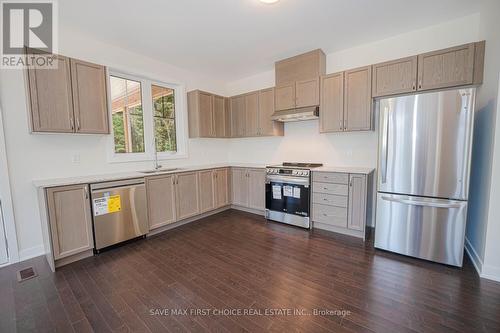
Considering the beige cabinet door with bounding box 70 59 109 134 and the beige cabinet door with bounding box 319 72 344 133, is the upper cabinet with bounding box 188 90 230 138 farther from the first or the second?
the beige cabinet door with bounding box 319 72 344 133

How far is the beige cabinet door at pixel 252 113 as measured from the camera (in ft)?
14.0

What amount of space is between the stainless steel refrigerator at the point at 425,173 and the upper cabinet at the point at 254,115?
194 cm

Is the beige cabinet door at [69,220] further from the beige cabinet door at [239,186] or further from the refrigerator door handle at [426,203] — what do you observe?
the refrigerator door handle at [426,203]

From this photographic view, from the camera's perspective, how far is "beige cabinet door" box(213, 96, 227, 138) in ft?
14.6

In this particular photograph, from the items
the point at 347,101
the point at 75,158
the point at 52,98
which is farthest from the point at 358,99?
the point at 75,158

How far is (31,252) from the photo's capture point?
261cm

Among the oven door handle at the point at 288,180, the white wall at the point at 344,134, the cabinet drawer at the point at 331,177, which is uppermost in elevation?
the white wall at the point at 344,134

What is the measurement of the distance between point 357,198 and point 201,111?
312cm

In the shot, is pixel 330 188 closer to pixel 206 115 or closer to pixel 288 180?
pixel 288 180

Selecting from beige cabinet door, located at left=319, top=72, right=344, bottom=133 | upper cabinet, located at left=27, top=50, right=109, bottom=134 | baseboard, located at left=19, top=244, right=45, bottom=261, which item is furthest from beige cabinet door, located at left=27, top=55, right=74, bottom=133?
beige cabinet door, located at left=319, top=72, right=344, bottom=133

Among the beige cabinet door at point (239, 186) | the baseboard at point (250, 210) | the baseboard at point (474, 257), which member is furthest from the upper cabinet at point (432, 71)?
the baseboard at point (250, 210)

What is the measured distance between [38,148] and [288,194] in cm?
344

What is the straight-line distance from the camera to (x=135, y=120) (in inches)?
142

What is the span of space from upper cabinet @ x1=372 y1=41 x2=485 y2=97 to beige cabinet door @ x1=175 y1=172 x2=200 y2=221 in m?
3.10
